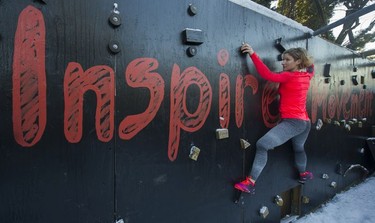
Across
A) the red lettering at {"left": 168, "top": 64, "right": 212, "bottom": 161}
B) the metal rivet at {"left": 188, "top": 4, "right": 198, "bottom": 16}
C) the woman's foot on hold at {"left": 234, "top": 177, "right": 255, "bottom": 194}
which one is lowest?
the woman's foot on hold at {"left": 234, "top": 177, "right": 255, "bottom": 194}

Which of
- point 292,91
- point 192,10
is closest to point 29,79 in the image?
point 192,10

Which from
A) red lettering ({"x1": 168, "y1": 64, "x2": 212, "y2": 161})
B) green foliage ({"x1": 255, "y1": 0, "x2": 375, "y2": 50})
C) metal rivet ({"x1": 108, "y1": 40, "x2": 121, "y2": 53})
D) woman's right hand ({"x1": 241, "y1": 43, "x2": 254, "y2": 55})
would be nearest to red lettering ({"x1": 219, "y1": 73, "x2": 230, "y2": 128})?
red lettering ({"x1": 168, "y1": 64, "x2": 212, "y2": 161})

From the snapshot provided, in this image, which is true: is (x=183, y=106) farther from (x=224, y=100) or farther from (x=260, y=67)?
(x=260, y=67)

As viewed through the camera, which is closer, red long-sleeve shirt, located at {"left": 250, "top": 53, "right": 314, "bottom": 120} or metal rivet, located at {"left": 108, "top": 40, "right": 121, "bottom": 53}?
metal rivet, located at {"left": 108, "top": 40, "right": 121, "bottom": 53}

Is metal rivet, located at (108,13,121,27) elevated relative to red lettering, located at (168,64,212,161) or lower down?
elevated

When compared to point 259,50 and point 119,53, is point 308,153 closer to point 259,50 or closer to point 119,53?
point 259,50

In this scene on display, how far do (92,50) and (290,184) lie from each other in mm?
2678

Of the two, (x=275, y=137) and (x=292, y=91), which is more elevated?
(x=292, y=91)

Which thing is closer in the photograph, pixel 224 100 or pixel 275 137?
pixel 224 100

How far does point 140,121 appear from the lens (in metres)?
1.88

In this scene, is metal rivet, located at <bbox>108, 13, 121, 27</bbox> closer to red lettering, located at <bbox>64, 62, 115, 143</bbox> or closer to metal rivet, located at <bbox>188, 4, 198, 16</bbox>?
red lettering, located at <bbox>64, 62, 115, 143</bbox>

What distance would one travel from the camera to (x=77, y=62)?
1591 millimetres

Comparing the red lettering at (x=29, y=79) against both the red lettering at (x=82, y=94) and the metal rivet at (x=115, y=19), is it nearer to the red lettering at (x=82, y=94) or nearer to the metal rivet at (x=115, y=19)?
the red lettering at (x=82, y=94)

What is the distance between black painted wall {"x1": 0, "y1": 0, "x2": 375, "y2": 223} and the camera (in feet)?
4.77
